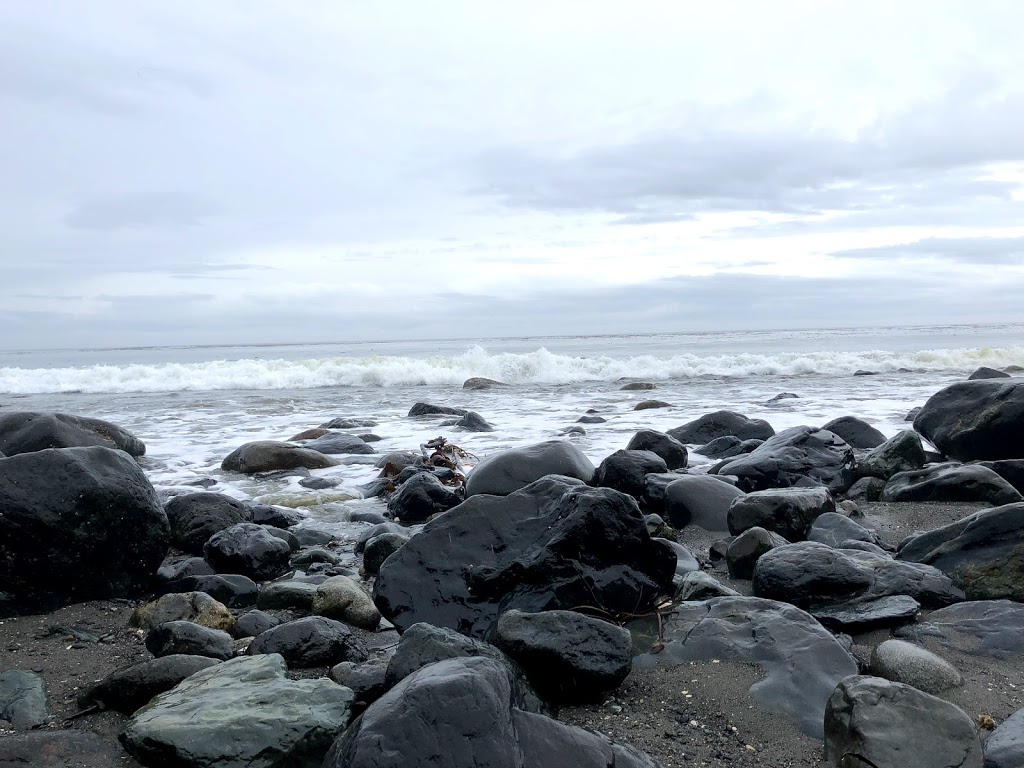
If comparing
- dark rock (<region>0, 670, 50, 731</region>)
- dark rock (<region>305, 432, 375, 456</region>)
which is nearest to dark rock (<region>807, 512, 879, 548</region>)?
dark rock (<region>0, 670, 50, 731</region>)

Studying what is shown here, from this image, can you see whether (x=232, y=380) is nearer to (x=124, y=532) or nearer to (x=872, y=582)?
(x=124, y=532)

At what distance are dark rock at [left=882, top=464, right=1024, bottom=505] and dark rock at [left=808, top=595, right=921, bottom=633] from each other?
2.40 meters

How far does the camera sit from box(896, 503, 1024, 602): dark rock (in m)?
3.48

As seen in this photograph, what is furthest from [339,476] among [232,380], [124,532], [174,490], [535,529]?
[232,380]

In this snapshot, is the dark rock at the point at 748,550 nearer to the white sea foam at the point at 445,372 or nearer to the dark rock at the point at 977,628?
the dark rock at the point at 977,628

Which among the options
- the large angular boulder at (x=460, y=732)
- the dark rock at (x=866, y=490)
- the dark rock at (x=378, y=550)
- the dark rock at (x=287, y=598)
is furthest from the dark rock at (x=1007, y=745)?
the dark rock at (x=866, y=490)

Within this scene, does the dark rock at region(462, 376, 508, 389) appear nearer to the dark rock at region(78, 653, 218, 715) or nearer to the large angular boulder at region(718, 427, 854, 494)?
the large angular boulder at region(718, 427, 854, 494)

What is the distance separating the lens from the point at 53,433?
796 cm

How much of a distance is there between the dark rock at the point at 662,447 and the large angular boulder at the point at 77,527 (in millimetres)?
4379

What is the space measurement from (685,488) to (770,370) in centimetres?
1732

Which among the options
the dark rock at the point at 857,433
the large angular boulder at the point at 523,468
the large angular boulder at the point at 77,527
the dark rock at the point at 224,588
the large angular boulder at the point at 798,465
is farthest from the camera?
the dark rock at the point at 857,433

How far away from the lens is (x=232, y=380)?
2045 centimetres

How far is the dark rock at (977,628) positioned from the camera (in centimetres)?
301

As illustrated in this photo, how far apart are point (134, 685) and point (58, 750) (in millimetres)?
338
